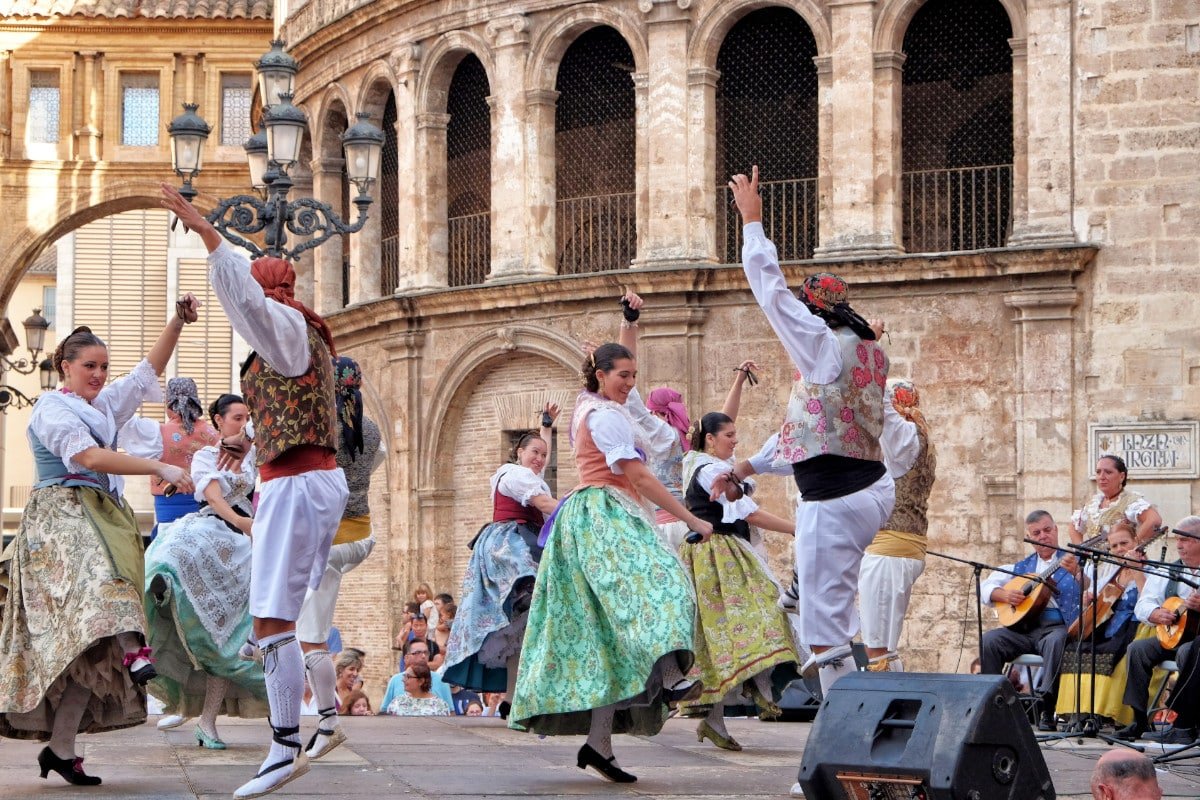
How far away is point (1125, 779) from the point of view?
5902 millimetres

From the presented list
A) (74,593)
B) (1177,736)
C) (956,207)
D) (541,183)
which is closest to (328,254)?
(541,183)

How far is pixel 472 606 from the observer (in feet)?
41.4

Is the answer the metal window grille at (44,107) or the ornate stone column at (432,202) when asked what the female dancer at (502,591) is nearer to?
the ornate stone column at (432,202)

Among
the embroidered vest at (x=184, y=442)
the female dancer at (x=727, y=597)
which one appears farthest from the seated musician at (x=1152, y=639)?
the embroidered vest at (x=184, y=442)

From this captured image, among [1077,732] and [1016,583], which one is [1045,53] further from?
[1077,732]

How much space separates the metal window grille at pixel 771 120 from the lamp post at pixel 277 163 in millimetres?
7096

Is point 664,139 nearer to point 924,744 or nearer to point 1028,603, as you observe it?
point 1028,603

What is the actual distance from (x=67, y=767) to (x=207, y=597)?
2.12 meters

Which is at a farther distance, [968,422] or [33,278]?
[33,278]

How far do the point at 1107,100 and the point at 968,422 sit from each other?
12.1 ft

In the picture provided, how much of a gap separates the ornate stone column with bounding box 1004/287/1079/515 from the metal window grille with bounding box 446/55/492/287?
7661mm

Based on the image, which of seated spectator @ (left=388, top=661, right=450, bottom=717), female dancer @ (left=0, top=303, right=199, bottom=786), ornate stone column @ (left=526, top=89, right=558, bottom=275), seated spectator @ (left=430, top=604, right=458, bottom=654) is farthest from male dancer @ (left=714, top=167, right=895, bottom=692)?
ornate stone column @ (left=526, top=89, right=558, bottom=275)

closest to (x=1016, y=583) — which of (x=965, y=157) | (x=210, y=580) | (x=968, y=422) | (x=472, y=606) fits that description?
(x=472, y=606)

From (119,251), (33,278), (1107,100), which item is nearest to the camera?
(1107,100)
